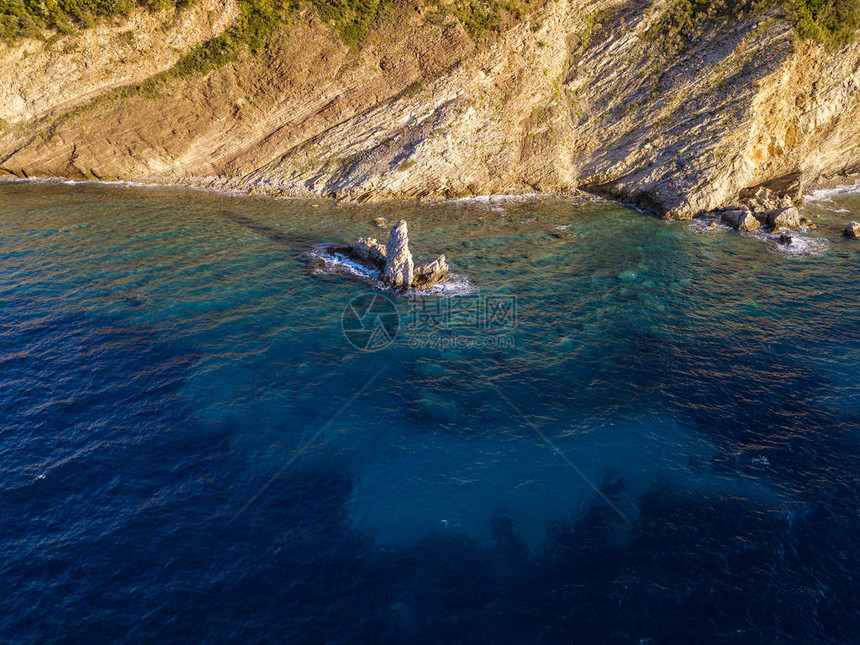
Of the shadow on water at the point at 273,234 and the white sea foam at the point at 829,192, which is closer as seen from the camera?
the shadow on water at the point at 273,234

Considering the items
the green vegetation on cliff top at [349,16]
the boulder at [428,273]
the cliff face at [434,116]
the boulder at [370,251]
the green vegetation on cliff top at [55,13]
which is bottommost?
the boulder at [428,273]

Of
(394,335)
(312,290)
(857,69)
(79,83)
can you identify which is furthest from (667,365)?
(79,83)

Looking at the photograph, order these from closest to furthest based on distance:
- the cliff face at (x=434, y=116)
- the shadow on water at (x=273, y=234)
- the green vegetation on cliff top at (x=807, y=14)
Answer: the shadow on water at (x=273, y=234)
the green vegetation on cliff top at (x=807, y=14)
the cliff face at (x=434, y=116)

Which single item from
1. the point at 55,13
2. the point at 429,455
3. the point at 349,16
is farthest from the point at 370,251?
the point at 55,13

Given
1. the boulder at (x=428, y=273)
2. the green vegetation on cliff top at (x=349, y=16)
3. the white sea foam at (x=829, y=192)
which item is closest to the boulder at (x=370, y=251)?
the boulder at (x=428, y=273)

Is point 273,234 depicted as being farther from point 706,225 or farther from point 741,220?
point 741,220

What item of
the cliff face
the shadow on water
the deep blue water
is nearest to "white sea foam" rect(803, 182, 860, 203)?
the cliff face

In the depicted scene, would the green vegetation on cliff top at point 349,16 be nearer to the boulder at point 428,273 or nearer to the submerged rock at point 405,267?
the submerged rock at point 405,267
